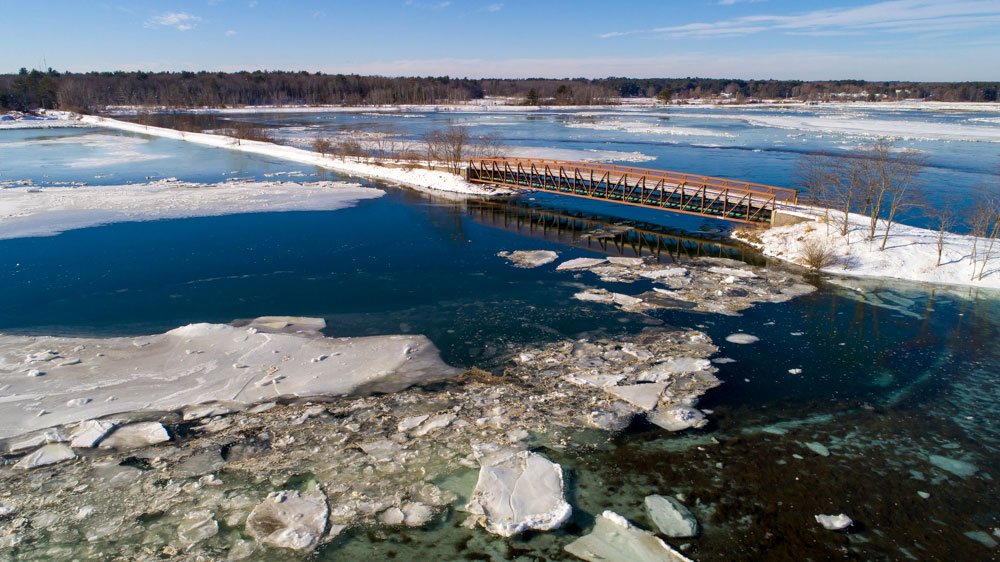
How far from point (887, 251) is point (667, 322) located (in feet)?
38.0

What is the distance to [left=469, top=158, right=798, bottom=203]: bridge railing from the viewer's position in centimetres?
2781

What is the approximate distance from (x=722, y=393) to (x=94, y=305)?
17.6 metres

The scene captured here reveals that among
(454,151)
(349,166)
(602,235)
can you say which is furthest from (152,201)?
(602,235)

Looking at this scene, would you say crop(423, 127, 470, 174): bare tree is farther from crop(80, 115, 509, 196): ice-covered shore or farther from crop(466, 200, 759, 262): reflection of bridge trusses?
crop(466, 200, 759, 262): reflection of bridge trusses

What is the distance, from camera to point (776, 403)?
462 inches

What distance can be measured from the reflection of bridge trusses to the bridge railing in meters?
3.64

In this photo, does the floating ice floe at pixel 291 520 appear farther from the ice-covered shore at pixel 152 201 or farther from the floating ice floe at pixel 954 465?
the ice-covered shore at pixel 152 201

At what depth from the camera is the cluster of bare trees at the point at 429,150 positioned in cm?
4186

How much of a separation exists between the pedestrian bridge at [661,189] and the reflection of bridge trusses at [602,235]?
221cm

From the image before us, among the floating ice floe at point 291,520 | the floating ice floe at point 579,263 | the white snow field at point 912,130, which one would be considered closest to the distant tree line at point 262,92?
the white snow field at point 912,130

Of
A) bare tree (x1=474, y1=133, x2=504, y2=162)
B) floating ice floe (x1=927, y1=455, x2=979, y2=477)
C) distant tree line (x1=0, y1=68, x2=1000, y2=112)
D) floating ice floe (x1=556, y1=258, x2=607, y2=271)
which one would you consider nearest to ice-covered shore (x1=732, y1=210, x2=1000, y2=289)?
floating ice floe (x1=556, y1=258, x2=607, y2=271)

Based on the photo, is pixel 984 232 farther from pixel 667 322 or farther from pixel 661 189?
pixel 667 322

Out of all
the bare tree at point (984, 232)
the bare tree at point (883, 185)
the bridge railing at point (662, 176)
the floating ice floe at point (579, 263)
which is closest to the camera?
the bare tree at point (984, 232)

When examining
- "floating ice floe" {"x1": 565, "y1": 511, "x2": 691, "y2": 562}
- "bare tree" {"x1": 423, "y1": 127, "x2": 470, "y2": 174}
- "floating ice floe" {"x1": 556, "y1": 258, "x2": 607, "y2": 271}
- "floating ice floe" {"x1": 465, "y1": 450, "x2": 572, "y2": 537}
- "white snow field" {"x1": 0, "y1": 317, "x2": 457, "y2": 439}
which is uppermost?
"bare tree" {"x1": 423, "y1": 127, "x2": 470, "y2": 174}
